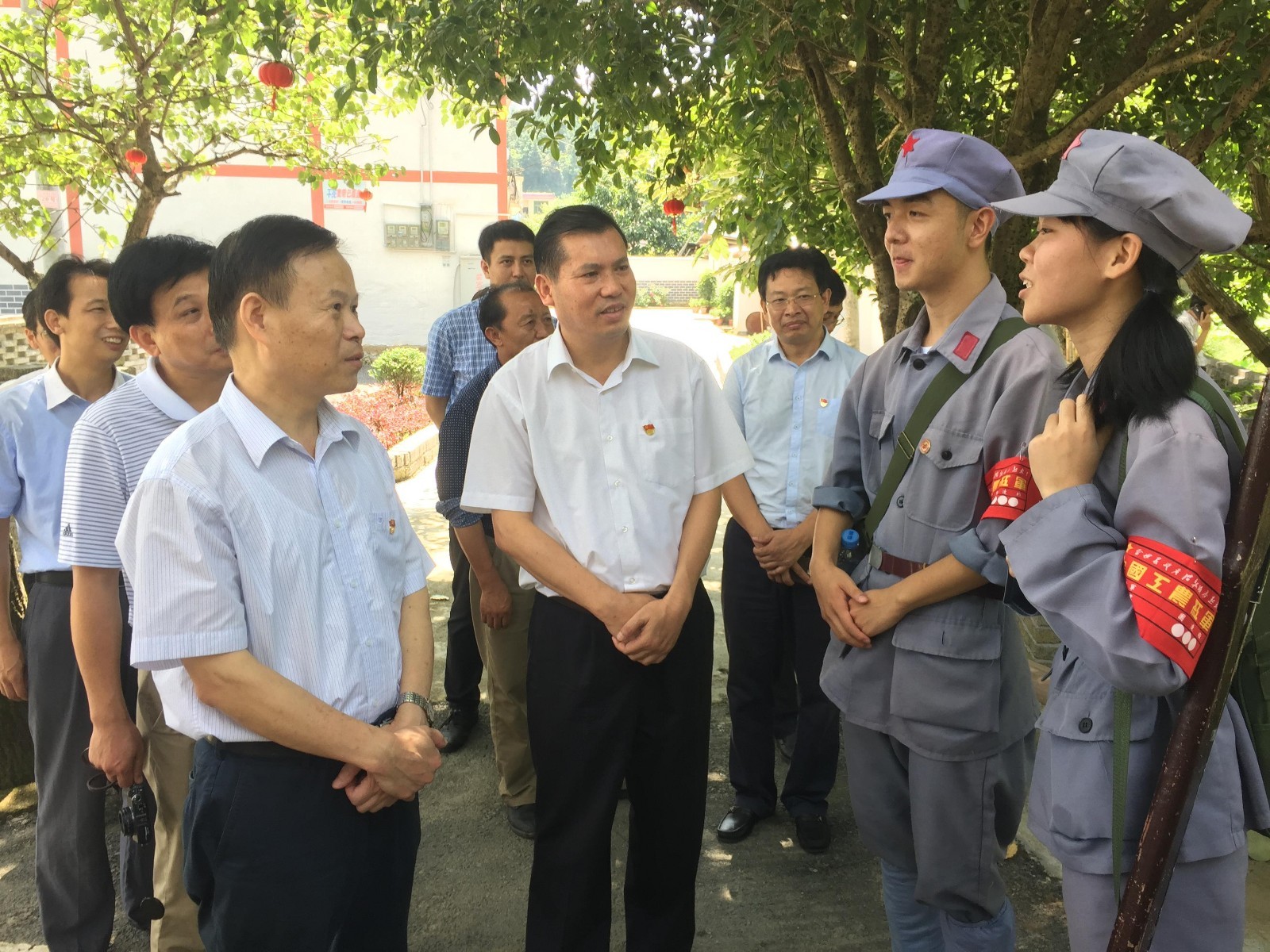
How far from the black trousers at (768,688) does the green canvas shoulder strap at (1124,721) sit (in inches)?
70.6

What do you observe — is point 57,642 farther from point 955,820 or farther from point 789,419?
point 789,419

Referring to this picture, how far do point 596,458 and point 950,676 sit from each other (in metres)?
0.96

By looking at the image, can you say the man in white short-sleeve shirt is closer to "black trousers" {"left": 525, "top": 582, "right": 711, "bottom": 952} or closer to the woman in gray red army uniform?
"black trousers" {"left": 525, "top": 582, "right": 711, "bottom": 952}

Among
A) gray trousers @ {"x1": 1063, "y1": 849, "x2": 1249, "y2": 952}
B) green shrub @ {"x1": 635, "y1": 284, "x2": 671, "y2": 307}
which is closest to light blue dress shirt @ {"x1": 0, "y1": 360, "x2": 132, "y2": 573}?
gray trousers @ {"x1": 1063, "y1": 849, "x2": 1249, "y2": 952}

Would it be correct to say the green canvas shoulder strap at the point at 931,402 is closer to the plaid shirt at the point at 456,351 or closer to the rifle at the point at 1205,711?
the rifle at the point at 1205,711

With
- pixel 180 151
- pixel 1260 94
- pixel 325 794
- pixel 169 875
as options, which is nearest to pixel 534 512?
pixel 325 794

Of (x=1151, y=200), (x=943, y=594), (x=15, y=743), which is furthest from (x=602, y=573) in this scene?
(x=15, y=743)

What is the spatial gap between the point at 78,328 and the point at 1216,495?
2.75 meters

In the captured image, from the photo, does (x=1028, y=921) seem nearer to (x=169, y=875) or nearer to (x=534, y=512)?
(x=534, y=512)

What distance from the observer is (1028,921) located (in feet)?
9.29

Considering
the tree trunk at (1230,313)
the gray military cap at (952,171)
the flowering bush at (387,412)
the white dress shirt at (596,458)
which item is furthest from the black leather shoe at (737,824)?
the flowering bush at (387,412)

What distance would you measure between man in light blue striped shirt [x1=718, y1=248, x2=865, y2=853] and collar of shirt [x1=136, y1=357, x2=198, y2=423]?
1623mm

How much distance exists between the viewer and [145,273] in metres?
2.31

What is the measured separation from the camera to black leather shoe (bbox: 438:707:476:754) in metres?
4.03
